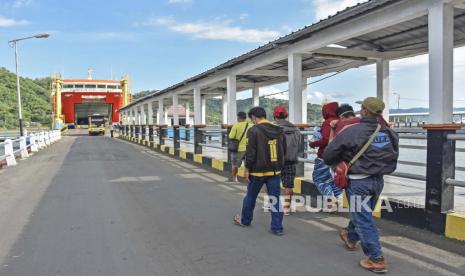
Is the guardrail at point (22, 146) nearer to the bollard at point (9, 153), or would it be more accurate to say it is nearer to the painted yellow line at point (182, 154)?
the bollard at point (9, 153)

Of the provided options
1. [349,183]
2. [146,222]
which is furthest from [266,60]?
[349,183]

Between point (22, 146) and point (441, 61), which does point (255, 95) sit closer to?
point (22, 146)

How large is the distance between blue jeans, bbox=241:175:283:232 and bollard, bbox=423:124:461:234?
6.11 feet

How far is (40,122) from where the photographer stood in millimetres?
80250

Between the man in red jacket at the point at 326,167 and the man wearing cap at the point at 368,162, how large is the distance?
142 cm

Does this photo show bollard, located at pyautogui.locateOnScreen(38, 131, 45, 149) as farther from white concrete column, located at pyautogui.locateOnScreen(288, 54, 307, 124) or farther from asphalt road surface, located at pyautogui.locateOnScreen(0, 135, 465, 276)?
white concrete column, located at pyautogui.locateOnScreen(288, 54, 307, 124)

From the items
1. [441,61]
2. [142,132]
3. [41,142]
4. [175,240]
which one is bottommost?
[175,240]

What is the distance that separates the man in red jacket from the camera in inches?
225

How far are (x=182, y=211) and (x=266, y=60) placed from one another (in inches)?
209

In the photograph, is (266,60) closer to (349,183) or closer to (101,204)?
(101,204)

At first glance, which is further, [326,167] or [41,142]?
[41,142]

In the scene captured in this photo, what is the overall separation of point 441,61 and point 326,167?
205 centimetres

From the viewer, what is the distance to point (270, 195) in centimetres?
573

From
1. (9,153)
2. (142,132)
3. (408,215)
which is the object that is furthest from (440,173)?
(142,132)
